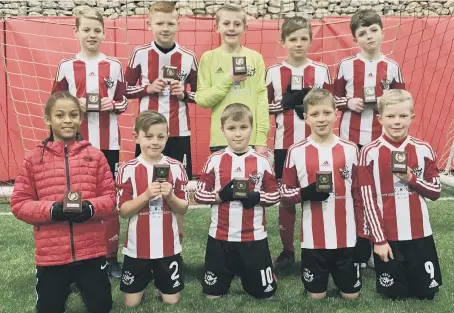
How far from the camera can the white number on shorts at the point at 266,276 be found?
3.16m

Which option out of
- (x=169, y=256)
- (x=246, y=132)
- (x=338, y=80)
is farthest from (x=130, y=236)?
(x=338, y=80)

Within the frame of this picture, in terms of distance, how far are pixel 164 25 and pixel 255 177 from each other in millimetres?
1317

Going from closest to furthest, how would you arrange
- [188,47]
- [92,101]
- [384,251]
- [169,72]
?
[384,251] < [92,101] < [169,72] < [188,47]

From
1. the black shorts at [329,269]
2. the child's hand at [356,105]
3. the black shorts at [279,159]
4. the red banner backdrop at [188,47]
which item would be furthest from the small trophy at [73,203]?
the red banner backdrop at [188,47]

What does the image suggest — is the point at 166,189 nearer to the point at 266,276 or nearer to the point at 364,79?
the point at 266,276

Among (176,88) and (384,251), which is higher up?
(176,88)

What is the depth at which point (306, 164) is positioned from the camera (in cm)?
311

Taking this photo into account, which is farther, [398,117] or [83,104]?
[83,104]

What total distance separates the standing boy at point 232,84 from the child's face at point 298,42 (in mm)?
238

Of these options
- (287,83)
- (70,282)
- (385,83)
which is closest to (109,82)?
(287,83)

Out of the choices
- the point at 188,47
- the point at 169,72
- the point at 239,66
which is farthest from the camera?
the point at 188,47

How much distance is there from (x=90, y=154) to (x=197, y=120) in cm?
473

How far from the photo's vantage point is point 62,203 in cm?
266

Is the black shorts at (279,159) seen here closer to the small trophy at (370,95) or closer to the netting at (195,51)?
the small trophy at (370,95)
